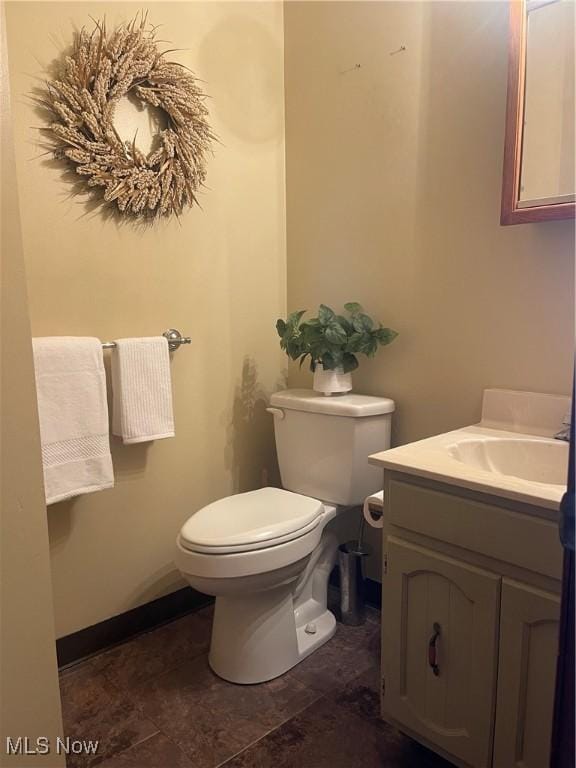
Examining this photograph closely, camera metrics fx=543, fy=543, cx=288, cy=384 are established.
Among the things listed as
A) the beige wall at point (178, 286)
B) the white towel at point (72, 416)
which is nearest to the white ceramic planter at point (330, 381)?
the beige wall at point (178, 286)

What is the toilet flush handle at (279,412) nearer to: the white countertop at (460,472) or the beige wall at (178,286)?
the beige wall at (178,286)

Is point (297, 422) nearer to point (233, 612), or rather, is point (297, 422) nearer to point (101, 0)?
point (233, 612)

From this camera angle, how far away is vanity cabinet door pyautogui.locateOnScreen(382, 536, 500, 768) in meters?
1.08

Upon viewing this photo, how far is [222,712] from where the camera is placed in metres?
1.47

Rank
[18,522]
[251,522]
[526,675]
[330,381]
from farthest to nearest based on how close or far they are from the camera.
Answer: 1. [330,381]
2. [251,522]
3. [526,675]
4. [18,522]

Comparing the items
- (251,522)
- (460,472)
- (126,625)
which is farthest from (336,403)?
(126,625)

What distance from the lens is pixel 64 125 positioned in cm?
148

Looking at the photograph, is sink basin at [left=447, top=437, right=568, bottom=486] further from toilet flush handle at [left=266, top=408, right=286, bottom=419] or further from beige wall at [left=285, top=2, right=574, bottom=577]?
toilet flush handle at [left=266, top=408, right=286, bottom=419]

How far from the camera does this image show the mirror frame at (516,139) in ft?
4.31

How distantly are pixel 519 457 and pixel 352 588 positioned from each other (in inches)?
31.8

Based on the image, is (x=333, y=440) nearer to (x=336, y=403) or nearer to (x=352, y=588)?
(x=336, y=403)

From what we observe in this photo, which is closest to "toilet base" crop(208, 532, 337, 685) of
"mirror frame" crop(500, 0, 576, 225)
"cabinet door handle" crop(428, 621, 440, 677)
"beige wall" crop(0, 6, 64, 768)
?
"cabinet door handle" crop(428, 621, 440, 677)

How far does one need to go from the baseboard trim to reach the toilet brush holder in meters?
0.51

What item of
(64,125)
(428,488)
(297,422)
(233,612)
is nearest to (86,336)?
(64,125)
